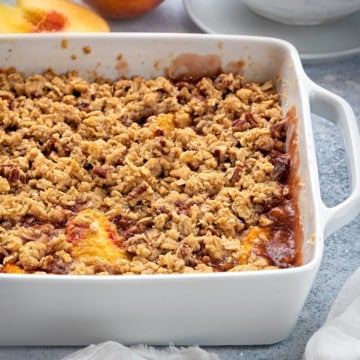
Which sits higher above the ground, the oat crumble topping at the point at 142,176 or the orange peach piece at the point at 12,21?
the oat crumble topping at the point at 142,176

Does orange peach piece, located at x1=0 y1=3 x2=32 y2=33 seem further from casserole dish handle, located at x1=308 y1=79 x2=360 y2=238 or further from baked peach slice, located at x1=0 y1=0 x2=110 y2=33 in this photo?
casserole dish handle, located at x1=308 y1=79 x2=360 y2=238

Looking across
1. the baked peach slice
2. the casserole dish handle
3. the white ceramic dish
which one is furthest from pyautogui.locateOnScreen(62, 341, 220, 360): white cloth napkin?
the white ceramic dish

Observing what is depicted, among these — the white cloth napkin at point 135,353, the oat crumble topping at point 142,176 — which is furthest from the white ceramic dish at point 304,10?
the white cloth napkin at point 135,353

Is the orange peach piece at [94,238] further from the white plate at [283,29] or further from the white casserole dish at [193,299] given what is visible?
the white plate at [283,29]

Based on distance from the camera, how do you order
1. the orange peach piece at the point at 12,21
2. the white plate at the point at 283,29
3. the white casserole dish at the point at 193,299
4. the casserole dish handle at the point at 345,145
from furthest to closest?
the white plate at the point at 283,29 → the orange peach piece at the point at 12,21 → the casserole dish handle at the point at 345,145 → the white casserole dish at the point at 193,299

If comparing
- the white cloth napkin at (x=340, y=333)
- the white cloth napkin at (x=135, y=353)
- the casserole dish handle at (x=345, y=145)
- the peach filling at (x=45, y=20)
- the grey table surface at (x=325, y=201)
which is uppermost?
the casserole dish handle at (x=345, y=145)

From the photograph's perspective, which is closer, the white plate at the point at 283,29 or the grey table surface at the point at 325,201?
the grey table surface at the point at 325,201
